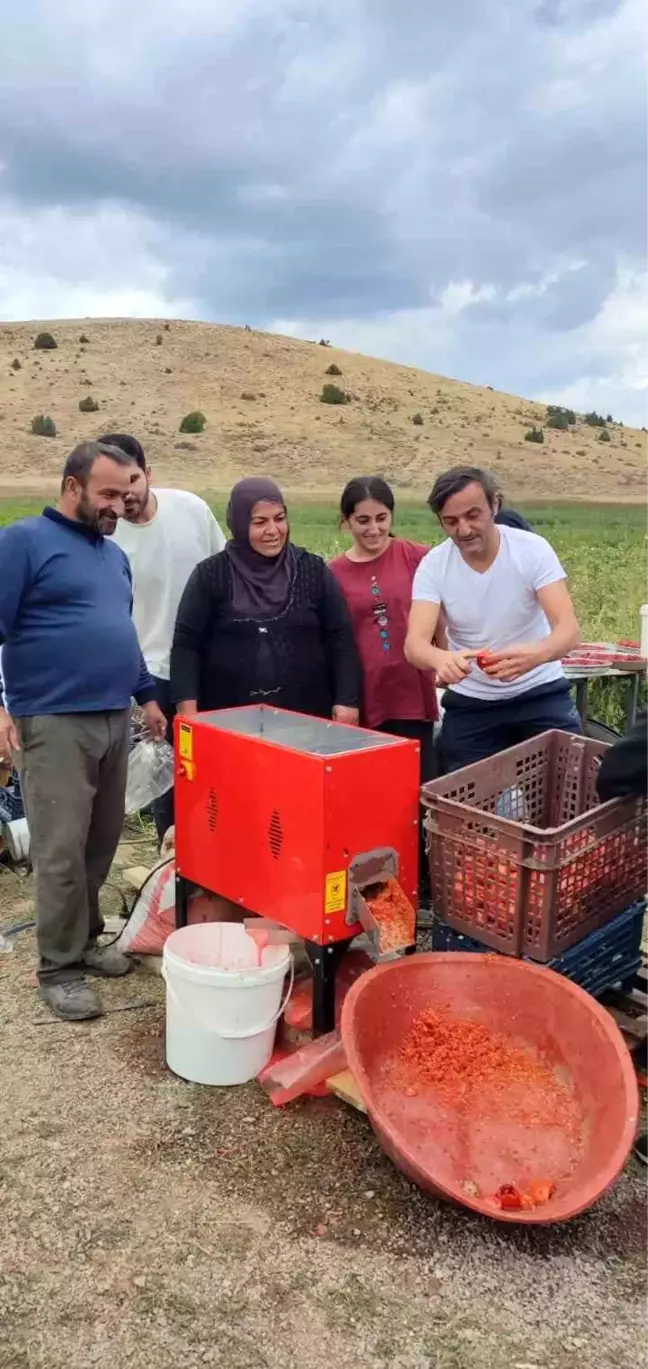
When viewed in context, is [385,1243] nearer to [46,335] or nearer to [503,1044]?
[503,1044]

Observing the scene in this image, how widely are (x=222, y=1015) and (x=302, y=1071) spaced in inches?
11.3

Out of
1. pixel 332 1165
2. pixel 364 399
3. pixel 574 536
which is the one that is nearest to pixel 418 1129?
pixel 332 1165

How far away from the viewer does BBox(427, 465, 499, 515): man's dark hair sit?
3.40 m

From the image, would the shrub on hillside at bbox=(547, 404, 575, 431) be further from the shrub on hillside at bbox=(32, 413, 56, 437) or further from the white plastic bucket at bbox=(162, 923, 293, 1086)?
the white plastic bucket at bbox=(162, 923, 293, 1086)

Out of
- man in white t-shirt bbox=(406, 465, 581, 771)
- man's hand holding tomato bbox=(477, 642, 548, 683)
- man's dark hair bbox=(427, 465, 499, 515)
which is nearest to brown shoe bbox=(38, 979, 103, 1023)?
man in white t-shirt bbox=(406, 465, 581, 771)

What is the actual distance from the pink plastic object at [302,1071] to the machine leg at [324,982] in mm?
86

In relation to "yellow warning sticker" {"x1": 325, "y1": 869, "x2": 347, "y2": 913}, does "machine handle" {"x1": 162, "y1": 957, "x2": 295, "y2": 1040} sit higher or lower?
lower

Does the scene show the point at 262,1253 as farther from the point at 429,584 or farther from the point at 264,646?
the point at 429,584

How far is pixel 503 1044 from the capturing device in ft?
9.57

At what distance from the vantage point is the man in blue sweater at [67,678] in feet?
11.3

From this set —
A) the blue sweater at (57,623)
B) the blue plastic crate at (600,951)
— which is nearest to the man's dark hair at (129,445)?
the blue sweater at (57,623)

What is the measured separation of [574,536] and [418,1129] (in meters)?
18.8

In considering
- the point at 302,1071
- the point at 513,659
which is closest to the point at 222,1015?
the point at 302,1071

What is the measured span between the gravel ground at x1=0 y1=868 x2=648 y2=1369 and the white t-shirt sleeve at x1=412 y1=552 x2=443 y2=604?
1.65 meters
